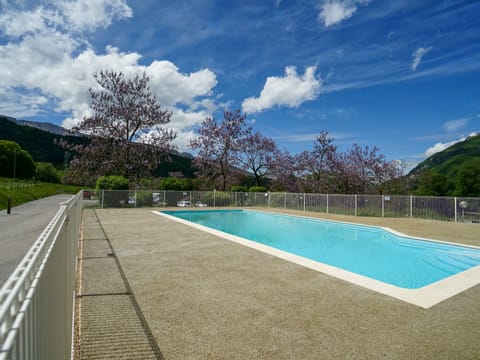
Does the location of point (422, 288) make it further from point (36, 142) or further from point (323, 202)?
point (36, 142)

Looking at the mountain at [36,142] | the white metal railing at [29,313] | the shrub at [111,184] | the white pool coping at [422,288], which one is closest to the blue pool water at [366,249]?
the white pool coping at [422,288]

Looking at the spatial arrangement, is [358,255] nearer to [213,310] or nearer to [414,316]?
[414,316]

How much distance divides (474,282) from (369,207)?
11734 millimetres

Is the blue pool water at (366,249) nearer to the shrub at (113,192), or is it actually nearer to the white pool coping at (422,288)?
the white pool coping at (422,288)

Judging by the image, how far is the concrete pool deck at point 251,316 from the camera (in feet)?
8.50

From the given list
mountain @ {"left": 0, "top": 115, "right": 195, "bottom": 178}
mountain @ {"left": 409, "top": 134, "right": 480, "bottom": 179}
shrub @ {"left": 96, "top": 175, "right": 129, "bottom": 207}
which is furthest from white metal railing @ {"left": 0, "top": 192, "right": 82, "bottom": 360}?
mountain @ {"left": 409, "top": 134, "right": 480, "bottom": 179}

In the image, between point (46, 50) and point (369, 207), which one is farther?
point (369, 207)

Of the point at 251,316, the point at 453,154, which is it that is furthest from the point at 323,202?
the point at 453,154

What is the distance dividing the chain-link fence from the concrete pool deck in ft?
35.8

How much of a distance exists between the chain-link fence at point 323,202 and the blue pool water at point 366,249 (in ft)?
10.7

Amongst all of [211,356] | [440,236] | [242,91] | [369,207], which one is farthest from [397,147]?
[211,356]

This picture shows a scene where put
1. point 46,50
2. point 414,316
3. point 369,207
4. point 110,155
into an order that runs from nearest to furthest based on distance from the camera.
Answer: point 414,316, point 46,50, point 369,207, point 110,155

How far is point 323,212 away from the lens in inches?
695

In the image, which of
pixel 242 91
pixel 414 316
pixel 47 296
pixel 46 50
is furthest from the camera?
pixel 242 91
